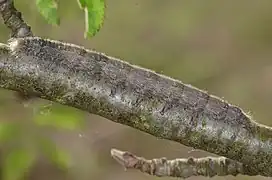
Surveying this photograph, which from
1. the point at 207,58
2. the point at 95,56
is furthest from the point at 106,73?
the point at 207,58

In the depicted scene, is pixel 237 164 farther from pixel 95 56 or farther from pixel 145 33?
pixel 145 33

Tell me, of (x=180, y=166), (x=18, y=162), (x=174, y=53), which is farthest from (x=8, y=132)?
(x=174, y=53)

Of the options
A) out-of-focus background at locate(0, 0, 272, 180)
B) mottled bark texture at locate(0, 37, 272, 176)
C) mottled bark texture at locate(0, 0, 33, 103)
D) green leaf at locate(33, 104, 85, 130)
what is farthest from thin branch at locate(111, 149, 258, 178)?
out-of-focus background at locate(0, 0, 272, 180)

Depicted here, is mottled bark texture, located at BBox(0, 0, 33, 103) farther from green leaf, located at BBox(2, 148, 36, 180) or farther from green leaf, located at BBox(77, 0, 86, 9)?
green leaf, located at BBox(2, 148, 36, 180)

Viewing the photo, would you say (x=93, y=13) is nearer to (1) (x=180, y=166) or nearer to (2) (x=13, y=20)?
(2) (x=13, y=20)

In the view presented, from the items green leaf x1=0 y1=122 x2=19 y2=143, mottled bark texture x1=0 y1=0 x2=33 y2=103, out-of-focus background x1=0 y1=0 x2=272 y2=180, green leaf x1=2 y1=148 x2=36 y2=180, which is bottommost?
mottled bark texture x1=0 y1=0 x2=33 y2=103

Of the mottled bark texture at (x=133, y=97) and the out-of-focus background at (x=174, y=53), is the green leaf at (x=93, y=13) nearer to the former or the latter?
the mottled bark texture at (x=133, y=97)

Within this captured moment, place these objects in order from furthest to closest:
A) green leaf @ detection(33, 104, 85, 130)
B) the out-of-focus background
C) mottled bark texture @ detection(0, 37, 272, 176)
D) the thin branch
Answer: the out-of-focus background < green leaf @ detection(33, 104, 85, 130) < the thin branch < mottled bark texture @ detection(0, 37, 272, 176)
